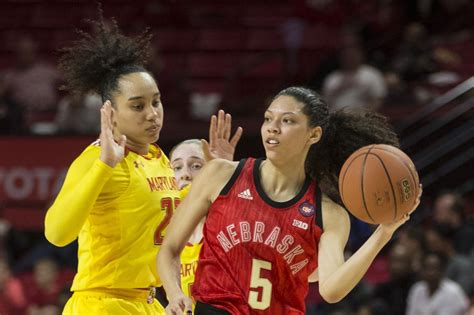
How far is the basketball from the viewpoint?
427 cm

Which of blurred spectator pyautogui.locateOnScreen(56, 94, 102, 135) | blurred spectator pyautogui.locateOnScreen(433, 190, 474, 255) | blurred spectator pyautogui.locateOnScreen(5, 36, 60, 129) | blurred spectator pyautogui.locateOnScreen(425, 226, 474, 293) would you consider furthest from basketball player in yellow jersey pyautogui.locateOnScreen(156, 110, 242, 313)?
blurred spectator pyautogui.locateOnScreen(5, 36, 60, 129)

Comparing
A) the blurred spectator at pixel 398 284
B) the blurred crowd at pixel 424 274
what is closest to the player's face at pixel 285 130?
the blurred crowd at pixel 424 274

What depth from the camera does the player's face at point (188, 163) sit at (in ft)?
18.3

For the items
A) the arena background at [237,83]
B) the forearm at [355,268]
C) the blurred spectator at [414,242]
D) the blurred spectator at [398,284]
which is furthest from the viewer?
the arena background at [237,83]

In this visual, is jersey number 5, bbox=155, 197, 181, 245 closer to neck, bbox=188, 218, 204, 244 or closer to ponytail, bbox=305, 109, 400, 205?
neck, bbox=188, 218, 204, 244

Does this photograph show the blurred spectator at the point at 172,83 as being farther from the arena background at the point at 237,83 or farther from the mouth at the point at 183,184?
the mouth at the point at 183,184

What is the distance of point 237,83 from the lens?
12.8 m

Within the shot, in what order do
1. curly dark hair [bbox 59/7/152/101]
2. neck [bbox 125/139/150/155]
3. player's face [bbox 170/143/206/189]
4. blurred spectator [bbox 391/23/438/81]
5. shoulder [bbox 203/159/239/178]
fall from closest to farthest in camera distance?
1. shoulder [bbox 203/159/239/178]
2. neck [bbox 125/139/150/155]
3. curly dark hair [bbox 59/7/152/101]
4. player's face [bbox 170/143/206/189]
5. blurred spectator [bbox 391/23/438/81]

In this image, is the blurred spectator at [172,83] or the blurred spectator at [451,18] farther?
the blurred spectator at [451,18]

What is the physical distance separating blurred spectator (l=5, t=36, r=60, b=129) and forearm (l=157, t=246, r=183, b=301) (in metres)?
8.24

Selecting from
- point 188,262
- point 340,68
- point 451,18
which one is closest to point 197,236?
point 188,262

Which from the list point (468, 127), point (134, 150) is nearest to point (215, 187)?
point (134, 150)

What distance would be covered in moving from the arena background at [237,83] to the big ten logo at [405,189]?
14.4 ft

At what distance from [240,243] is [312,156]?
60 cm
